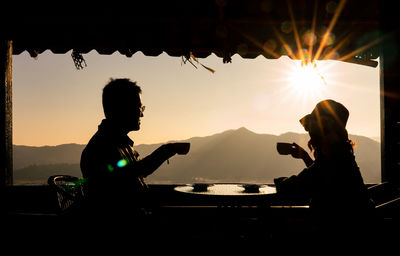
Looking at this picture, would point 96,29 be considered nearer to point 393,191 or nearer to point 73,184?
point 73,184

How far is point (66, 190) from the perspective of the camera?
2.90 metres

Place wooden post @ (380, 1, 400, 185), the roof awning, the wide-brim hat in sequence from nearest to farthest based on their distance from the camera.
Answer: the wide-brim hat < wooden post @ (380, 1, 400, 185) < the roof awning

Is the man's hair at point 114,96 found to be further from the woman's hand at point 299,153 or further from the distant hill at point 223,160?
the distant hill at point 223,160

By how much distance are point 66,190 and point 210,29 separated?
2.75 meters

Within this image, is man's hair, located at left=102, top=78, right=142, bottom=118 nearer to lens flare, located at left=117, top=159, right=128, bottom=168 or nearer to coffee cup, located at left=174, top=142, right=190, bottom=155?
lens flare, located at left=117, top=159, right=128, bottom=168

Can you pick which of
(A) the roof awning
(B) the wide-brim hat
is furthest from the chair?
(A) the roof awning

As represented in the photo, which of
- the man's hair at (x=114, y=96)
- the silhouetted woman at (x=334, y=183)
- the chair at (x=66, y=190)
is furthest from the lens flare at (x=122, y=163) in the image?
the silhouetted woman at (x=334, y=183)

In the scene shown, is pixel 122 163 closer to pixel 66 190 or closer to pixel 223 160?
pixel 66 190

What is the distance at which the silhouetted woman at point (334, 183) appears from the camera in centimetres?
203

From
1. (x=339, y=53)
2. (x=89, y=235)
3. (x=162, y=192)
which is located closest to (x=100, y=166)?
(x=89, y=235)

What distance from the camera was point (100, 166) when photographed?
6.73 ft

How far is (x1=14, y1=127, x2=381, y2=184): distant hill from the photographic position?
9588cm

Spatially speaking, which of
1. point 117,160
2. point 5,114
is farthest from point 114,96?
point 5,114

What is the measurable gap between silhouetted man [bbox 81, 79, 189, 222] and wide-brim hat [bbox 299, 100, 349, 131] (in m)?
1.00
